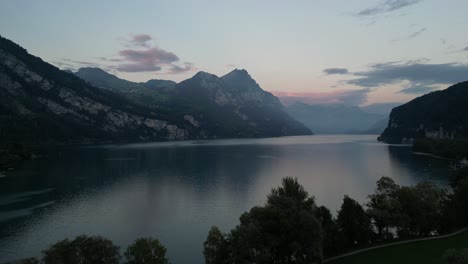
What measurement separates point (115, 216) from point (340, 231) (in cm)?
6089

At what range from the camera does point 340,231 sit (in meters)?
61.0

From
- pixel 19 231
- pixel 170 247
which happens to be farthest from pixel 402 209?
pixel 19 231

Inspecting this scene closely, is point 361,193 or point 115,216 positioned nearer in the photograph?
point 115,216

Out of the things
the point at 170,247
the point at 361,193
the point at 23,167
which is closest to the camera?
the point at 170,247

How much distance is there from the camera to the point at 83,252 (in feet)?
145

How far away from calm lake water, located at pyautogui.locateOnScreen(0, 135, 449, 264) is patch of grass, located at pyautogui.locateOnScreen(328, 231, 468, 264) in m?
28.6

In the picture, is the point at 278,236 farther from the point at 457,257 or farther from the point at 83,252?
the point at 83,252

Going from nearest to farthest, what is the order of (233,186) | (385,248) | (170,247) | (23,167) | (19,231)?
1. (385,248)
2. (170,247)
3. (19,231)
4. (233,186)
5. (23,167)

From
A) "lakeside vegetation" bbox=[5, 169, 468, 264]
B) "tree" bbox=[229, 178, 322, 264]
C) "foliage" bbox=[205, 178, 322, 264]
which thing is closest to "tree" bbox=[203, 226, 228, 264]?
"lakeside vegetation" bbox=[5, 169, 468, 264]

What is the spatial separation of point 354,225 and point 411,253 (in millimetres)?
10296

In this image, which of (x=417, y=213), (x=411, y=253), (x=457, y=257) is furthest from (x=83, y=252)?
(x=417, y=213)

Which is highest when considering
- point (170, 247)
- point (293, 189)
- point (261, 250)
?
point (293, 189)

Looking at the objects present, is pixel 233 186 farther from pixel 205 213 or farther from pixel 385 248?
pixel 385 248

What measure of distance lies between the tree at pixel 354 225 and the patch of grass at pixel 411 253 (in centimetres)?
472
